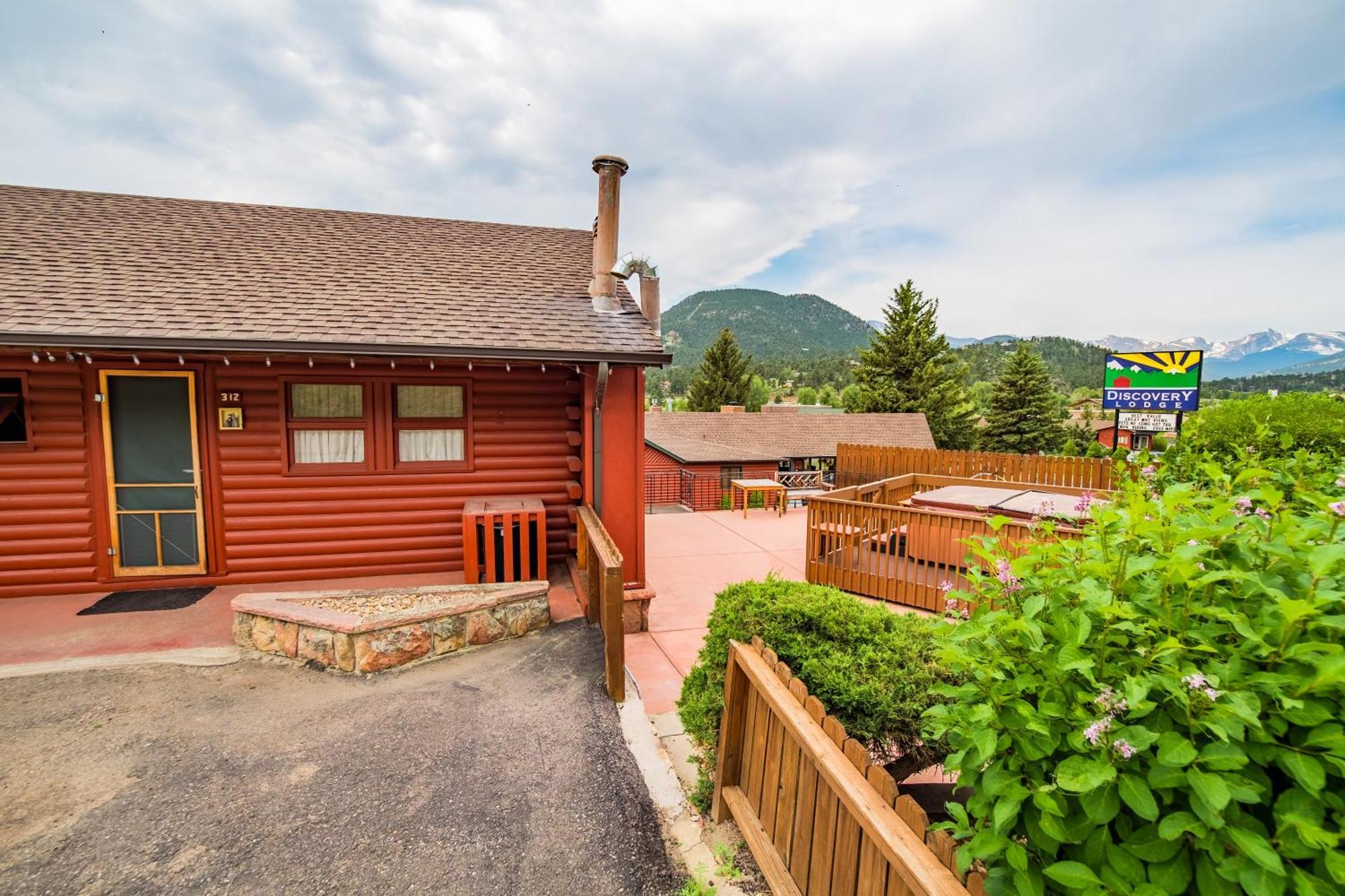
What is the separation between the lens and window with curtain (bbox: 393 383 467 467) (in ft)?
19.6

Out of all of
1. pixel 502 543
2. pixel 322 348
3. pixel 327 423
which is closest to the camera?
pixel 322 348

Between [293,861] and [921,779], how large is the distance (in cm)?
320

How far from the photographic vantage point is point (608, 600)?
12.6ft

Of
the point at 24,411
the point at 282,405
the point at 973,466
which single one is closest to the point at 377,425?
the point at 282,405

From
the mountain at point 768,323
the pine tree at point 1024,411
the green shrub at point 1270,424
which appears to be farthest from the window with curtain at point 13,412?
the mountain at point 768,323

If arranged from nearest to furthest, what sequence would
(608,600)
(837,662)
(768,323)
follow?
1. (837,662)
2. (608,600)
3. (768,323)

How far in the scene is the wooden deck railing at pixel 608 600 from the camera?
384cm

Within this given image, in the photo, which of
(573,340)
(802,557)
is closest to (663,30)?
(573,340)

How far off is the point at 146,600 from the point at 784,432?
2972 centimetres

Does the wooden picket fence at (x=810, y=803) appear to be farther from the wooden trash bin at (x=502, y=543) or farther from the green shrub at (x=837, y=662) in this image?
the wooden trash bin at (x=502, y=543)

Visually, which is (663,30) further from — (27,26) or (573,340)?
(27,26)

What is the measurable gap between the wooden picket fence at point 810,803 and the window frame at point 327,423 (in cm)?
488

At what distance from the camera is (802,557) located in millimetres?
8141

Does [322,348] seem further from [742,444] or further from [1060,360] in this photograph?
[1060,360]
